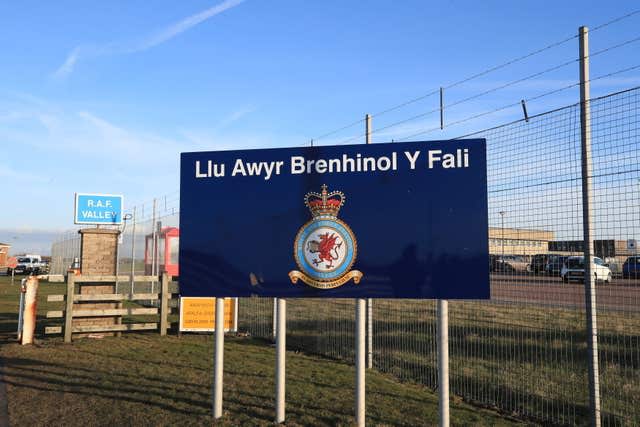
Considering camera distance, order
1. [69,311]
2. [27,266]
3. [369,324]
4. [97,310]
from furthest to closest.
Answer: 1. [27,266]
2. [97,310]
3. [69,311]
4. [369,324]

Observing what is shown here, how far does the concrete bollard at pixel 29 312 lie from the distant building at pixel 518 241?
8.85 meters

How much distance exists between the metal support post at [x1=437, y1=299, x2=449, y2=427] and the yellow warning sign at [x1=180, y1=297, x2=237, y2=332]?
24.9 feet

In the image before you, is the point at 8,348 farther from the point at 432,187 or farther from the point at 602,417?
the point at 602,417

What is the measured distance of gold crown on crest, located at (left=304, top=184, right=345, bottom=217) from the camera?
5.71 metres

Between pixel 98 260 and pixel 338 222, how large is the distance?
28.3 ft

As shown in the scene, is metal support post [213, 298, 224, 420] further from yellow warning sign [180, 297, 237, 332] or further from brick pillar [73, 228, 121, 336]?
brick pillar [73, 228, 121, 336]

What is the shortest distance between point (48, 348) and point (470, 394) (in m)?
7.61

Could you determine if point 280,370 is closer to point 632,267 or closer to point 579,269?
point 579,269

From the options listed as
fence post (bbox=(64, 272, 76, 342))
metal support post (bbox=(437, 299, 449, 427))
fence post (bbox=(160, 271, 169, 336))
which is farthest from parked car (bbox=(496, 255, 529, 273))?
fence post (bbox=(64, 272, 76, 342))

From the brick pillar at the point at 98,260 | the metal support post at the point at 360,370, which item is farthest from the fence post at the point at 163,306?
the metal support post at the point at 360,370

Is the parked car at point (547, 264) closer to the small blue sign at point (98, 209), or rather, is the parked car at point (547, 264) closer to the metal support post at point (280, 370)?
the metal support post at point (280, 370)

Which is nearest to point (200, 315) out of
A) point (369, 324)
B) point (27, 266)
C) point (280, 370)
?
point (369, 324)

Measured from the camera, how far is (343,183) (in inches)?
226

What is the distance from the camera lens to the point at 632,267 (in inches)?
206
